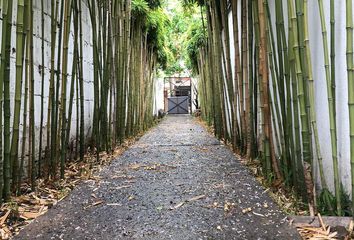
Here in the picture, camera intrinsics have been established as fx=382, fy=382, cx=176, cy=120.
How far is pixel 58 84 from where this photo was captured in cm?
184

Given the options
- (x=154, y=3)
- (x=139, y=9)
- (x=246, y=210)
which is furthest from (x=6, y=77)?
(x=154, y=3)

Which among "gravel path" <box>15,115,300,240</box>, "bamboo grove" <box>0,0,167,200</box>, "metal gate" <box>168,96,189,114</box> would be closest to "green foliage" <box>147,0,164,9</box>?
"bamboo grove" <box>0,0,167,200</box>

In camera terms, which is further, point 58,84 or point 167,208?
point 58,84

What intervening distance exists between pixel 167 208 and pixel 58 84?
0.84m

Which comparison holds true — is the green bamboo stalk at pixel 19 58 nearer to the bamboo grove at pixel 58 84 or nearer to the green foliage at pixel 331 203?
the bamboo grove at pixel 58 84

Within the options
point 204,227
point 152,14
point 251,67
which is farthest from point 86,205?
point 152,14

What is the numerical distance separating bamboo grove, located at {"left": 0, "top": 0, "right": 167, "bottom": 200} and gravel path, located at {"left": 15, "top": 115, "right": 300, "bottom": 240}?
260 millimetres

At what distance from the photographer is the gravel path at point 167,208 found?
1.19 m

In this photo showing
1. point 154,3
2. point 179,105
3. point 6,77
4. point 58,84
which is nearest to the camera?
point 6,77

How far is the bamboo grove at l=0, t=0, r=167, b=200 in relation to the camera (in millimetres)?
1397

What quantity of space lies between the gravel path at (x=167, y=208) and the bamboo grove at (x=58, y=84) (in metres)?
0.26

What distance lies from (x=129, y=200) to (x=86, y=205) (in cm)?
17

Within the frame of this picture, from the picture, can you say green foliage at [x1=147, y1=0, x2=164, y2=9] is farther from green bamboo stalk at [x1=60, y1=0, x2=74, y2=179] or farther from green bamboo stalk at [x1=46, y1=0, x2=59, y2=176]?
green bamboo stalk at [x1=46, y1=0, x2=59, y2=176]

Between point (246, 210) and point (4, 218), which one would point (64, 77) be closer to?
point (4, 218)
